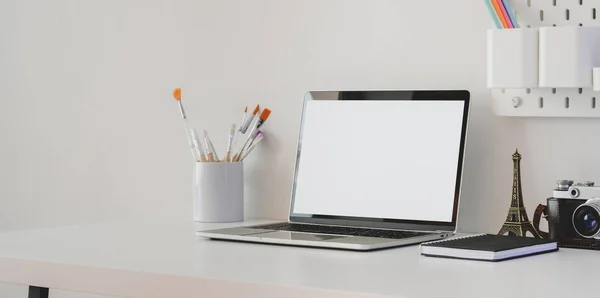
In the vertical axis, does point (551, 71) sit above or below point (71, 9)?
below

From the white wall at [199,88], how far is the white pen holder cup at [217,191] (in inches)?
3.4

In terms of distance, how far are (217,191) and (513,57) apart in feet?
1.77

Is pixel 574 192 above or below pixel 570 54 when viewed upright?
below

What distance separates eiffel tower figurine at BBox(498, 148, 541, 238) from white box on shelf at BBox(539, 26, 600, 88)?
5.0 inches

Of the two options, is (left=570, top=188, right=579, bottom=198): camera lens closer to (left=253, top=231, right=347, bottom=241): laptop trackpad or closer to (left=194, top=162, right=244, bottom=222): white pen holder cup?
(left=253, top=231, right=347, bottom=241): laptop trackpad

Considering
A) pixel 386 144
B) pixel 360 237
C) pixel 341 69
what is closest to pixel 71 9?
pixel 341 69

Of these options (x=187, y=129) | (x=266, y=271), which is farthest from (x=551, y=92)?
(x=187, y=129)

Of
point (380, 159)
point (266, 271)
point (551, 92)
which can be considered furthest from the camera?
point (380, 159)

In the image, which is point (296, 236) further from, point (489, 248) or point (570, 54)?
point (570, 54)

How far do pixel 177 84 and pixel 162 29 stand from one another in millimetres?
112

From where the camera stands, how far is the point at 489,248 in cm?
108

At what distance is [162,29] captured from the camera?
5.69 ft

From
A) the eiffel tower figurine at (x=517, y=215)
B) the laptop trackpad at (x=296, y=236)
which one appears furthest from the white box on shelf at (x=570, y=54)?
the laptop trackpad at (x=296, y=236)

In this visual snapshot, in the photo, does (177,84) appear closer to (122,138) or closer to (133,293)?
(122,138)
